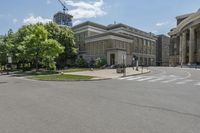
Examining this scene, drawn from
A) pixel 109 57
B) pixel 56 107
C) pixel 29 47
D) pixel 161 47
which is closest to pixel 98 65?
pixel 109 57

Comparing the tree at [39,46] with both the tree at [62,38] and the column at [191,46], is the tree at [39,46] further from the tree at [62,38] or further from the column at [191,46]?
the column at [191,46]

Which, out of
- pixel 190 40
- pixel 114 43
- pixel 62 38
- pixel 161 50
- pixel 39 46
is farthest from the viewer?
pixel 161 50

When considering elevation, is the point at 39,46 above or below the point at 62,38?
below

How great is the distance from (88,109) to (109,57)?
54.8 meters

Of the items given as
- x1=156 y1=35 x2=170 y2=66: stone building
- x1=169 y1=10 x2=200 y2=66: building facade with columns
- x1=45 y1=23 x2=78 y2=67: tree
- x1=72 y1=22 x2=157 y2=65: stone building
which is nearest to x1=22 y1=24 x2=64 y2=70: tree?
x1=45 y1=23 x2=78 y2=67: tree

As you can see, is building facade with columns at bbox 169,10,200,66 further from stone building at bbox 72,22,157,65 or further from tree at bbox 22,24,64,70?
tree at bbox 22,24,64,70

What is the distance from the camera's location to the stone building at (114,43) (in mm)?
61888

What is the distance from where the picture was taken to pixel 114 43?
62.6 metres

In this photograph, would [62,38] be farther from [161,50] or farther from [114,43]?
[161,50]

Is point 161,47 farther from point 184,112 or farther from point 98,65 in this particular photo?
point 184,112

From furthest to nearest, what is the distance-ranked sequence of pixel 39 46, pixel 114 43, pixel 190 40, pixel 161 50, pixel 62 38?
1. pixel 161 50
2. pixel 190 40
3. pixel 114 43
4. pixel 62 38
5. pixel 39 46

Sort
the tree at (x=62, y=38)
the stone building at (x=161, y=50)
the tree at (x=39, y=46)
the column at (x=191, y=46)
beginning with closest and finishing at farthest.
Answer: the tree at (x=39, y=46) → the tree at (x=62, y=38) → the column at (x=191, y=46) → the stone building at (x=161, y=50)

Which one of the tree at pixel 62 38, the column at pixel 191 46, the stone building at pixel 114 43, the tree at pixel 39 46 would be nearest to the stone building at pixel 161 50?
the stone building at pixel 114 43

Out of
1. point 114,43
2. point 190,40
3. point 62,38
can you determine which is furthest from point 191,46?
point 62,38
